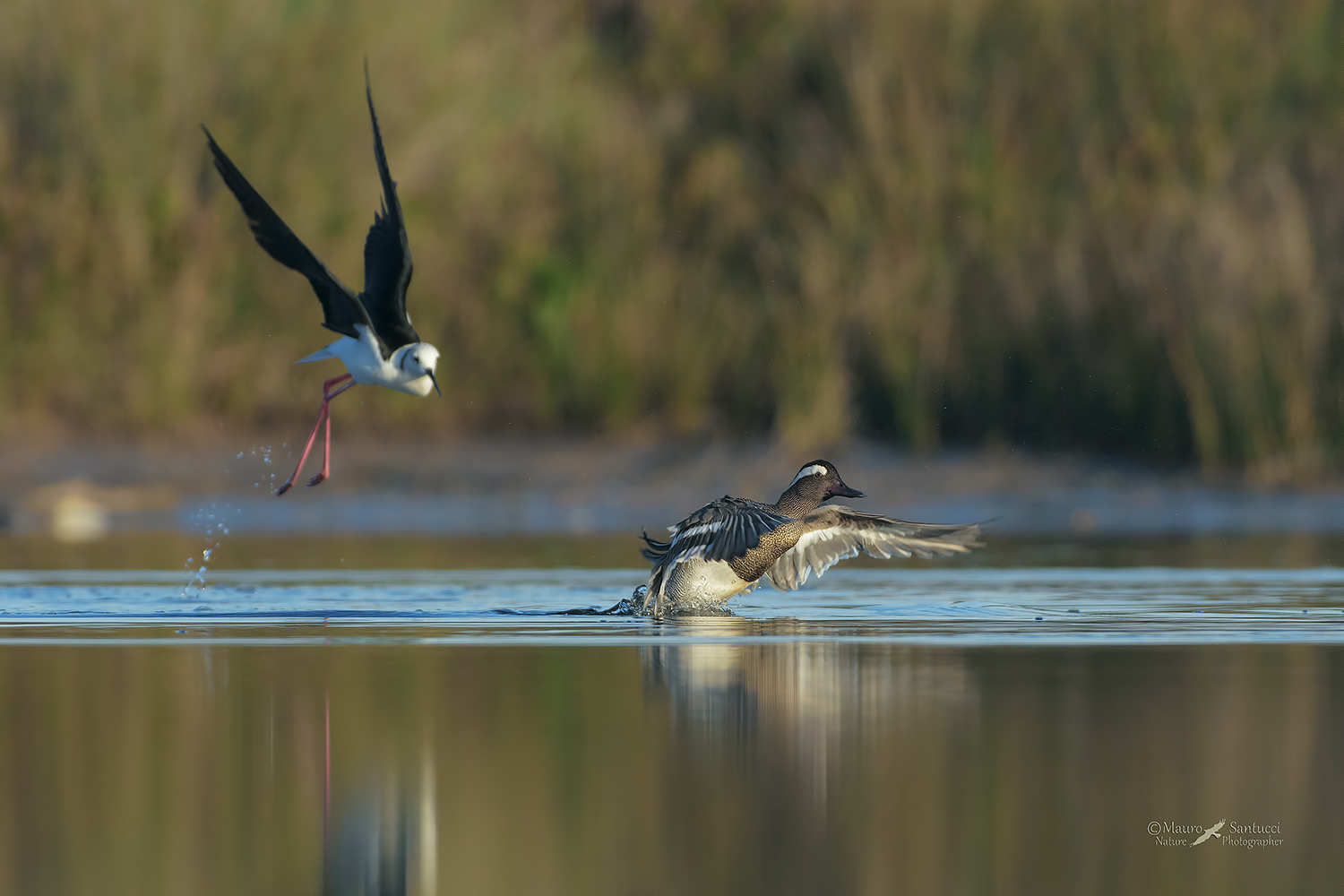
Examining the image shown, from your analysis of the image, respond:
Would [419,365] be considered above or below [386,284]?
below

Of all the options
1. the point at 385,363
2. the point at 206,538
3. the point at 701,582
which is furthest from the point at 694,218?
the point at 701,582

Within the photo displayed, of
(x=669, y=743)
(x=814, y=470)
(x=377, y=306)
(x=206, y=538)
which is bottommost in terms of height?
(x=669, y=743)

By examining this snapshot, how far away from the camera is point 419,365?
8.97 m

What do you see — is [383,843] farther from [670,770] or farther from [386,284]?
[386,284]

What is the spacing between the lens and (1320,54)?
15227mm

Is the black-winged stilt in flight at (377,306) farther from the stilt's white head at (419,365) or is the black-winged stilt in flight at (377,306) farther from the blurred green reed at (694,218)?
the blurred green reed at (694,218)

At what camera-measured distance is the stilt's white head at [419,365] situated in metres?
8.91

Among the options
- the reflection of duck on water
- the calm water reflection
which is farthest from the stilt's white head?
A: the reflection of duck on water

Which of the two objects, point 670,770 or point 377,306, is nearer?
point 670,770

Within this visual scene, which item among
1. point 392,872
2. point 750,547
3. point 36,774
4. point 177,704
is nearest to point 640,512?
point 750,547

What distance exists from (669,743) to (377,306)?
426cm

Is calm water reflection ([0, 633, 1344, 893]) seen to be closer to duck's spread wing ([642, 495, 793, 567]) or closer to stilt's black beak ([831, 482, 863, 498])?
duck's spread wing ([642, 495, 793, 567])

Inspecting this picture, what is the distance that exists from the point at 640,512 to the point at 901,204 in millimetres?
3056

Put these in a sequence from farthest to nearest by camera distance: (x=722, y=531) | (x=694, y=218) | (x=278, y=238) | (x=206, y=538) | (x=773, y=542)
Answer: (x=694, y=218) < (x=206, y=538) < (x=773, y=542) < (x=722, y=531) < (x=278, y=238)
